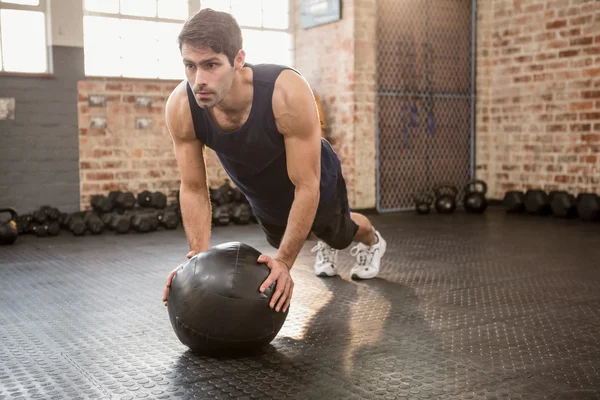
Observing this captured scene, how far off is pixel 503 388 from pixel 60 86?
461 centimetres

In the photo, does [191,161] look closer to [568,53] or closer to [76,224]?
[76,224]

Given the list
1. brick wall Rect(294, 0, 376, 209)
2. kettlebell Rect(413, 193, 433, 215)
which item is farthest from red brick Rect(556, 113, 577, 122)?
brick wall Rect(294, 0, 376, 209)

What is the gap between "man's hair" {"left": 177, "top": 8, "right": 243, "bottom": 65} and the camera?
1869 millimetres

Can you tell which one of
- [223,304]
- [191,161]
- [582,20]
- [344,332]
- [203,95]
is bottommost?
[344,332]

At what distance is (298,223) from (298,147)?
0.25 metres

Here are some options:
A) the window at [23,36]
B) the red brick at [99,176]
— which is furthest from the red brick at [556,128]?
the window at [23,36]

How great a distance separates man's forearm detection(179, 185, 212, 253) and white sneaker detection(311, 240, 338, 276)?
3.72ft

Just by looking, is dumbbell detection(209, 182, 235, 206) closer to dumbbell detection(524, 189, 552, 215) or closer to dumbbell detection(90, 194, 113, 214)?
dumbbell detection(90, 194, 113, 214)

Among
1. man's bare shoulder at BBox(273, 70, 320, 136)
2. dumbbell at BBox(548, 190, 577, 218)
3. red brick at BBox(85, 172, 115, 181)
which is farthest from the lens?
dumbbell at BBox(548, 190, 577, 218)

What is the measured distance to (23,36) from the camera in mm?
5195

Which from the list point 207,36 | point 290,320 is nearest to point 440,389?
point 290,320

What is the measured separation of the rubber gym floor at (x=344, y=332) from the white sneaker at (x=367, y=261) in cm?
6

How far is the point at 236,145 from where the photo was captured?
2162 mm

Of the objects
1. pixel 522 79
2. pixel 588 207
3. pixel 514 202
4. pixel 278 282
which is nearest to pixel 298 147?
pixel 278 282
